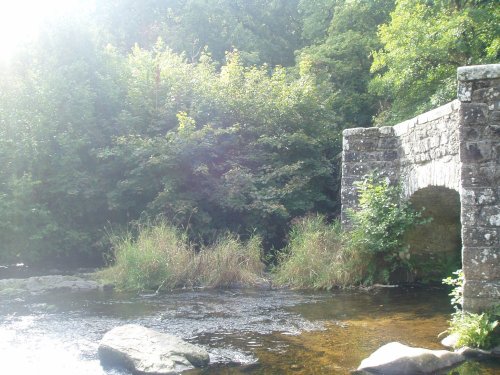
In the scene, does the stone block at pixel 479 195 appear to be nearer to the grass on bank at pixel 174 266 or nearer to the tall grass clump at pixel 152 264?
the grass on bank at pixel 174 266

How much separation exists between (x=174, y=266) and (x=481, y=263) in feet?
18.0

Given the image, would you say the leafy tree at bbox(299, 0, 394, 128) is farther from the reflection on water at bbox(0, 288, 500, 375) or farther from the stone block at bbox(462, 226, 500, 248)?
the stone block at bbox(462, 226, 500, 248)

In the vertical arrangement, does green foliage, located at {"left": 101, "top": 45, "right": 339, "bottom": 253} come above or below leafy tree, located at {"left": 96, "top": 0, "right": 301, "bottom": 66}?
below

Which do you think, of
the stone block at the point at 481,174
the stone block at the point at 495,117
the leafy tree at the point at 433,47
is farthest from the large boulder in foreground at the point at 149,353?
the leafy tree at the point at 433,47

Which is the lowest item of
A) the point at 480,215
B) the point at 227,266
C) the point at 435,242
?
the point at 227,266

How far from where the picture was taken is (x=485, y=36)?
446 inches

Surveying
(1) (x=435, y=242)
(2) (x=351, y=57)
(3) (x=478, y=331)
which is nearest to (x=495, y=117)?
(3) (x=478, y=331)

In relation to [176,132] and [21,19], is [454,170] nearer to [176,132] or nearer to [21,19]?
[176,132]

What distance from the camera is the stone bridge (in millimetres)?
5973

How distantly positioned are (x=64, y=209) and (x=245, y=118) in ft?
14.5

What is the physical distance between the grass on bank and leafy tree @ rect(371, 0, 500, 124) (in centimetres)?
491

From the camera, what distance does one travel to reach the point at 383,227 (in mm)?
9523

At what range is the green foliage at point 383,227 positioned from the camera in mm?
9500

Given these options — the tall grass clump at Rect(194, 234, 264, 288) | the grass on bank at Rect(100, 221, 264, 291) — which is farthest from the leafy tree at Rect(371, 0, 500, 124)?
the grass on bank at Rect(100, 221, 264, 291)
